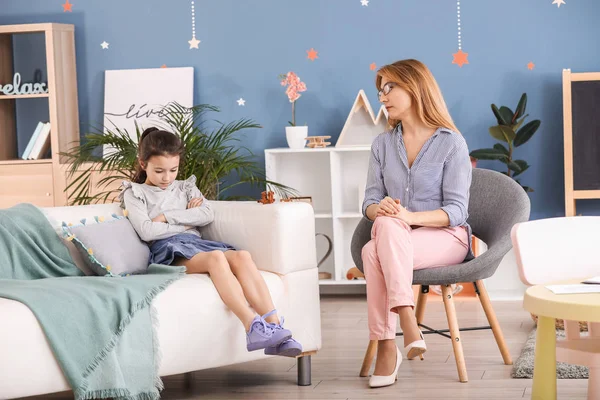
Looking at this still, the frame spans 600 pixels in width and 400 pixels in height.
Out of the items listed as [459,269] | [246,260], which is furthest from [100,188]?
[459,269]

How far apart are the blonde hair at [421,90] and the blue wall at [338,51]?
5.48 ft

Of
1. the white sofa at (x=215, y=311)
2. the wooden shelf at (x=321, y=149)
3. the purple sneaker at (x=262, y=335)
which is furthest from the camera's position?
the wooden shelf at (x=321, y=149)

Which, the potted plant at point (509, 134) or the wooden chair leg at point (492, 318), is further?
the potted plant at point (509, 134)

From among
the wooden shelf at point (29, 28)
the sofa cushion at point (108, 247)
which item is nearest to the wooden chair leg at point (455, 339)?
the sofa cushion at point (108, 247)

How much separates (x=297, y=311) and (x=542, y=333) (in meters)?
1.19

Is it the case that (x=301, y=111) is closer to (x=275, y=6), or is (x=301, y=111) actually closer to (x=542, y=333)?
(x=275, y=6)

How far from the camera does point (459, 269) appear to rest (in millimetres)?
2998

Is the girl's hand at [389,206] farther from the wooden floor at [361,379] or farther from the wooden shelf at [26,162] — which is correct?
the wooden shelf at [26,162]

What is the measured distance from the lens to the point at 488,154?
452cm

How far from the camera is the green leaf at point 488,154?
452 cm

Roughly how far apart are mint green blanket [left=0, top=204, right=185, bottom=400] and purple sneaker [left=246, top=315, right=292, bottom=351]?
286mm

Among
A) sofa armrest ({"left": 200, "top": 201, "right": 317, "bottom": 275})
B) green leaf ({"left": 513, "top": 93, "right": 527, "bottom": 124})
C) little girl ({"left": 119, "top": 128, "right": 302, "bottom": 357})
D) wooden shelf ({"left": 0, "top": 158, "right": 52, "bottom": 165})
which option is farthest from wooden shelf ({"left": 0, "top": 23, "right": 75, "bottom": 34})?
green leaf ({"left": 513, "top": 93, "right": 527, "bottom": 124})

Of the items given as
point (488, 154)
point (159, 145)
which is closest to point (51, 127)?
point (159, 145)

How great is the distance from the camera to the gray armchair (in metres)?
3.00
